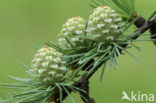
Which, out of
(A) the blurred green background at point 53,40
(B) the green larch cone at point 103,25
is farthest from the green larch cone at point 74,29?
(A) the blurred green background at point 53,40

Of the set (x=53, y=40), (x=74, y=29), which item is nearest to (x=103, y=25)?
(x=74, y=29)

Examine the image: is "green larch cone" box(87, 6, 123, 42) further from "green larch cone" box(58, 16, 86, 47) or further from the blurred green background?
the blurred green background

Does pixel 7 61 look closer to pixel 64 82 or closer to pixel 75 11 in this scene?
pixel 75 11

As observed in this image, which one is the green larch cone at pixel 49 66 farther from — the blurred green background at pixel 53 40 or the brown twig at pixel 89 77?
the blurred green background at pixel 53 40

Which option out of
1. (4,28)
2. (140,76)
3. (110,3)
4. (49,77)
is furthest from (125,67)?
(49,77)

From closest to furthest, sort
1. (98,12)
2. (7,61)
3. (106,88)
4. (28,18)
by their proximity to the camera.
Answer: (98,12), (106,88), (7,61), (28,18)

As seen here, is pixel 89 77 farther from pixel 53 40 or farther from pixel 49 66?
pixel 53 40
